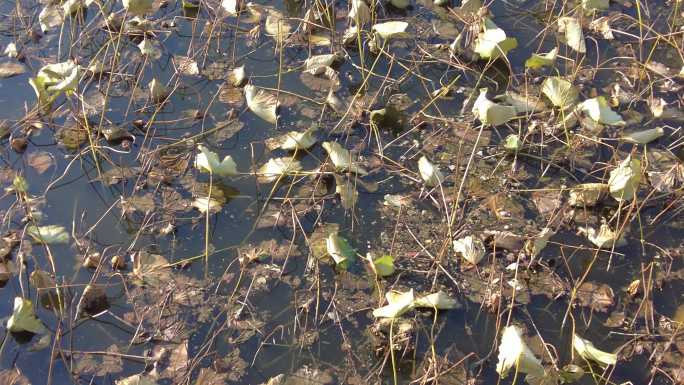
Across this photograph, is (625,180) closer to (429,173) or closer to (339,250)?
(429,173)

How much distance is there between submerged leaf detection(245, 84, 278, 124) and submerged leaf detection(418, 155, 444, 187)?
0.43m

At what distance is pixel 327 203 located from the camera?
71.2 inches

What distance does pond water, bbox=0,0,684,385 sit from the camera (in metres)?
1.54

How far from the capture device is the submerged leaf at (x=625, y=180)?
1668mm

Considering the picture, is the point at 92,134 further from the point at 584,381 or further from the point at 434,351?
the point at 584,381

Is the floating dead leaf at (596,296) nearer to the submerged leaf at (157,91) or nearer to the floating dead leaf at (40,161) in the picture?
the submerged leaf at (157,91)

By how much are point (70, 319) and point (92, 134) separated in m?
0.59

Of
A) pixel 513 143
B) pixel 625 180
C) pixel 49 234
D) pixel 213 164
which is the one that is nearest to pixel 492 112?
pixel 513 143

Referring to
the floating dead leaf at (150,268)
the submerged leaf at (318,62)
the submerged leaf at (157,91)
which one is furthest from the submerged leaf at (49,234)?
the submerged leaf at (318,62)

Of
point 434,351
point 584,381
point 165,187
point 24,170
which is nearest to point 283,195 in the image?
point 165,187

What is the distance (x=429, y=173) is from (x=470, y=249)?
0.75 ft

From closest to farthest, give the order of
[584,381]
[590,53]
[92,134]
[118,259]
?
1. [584,381]
2. [118,259]
3. [92,134]
4. [590,53]

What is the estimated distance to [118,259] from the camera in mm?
1675

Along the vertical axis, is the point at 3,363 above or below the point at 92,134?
below
